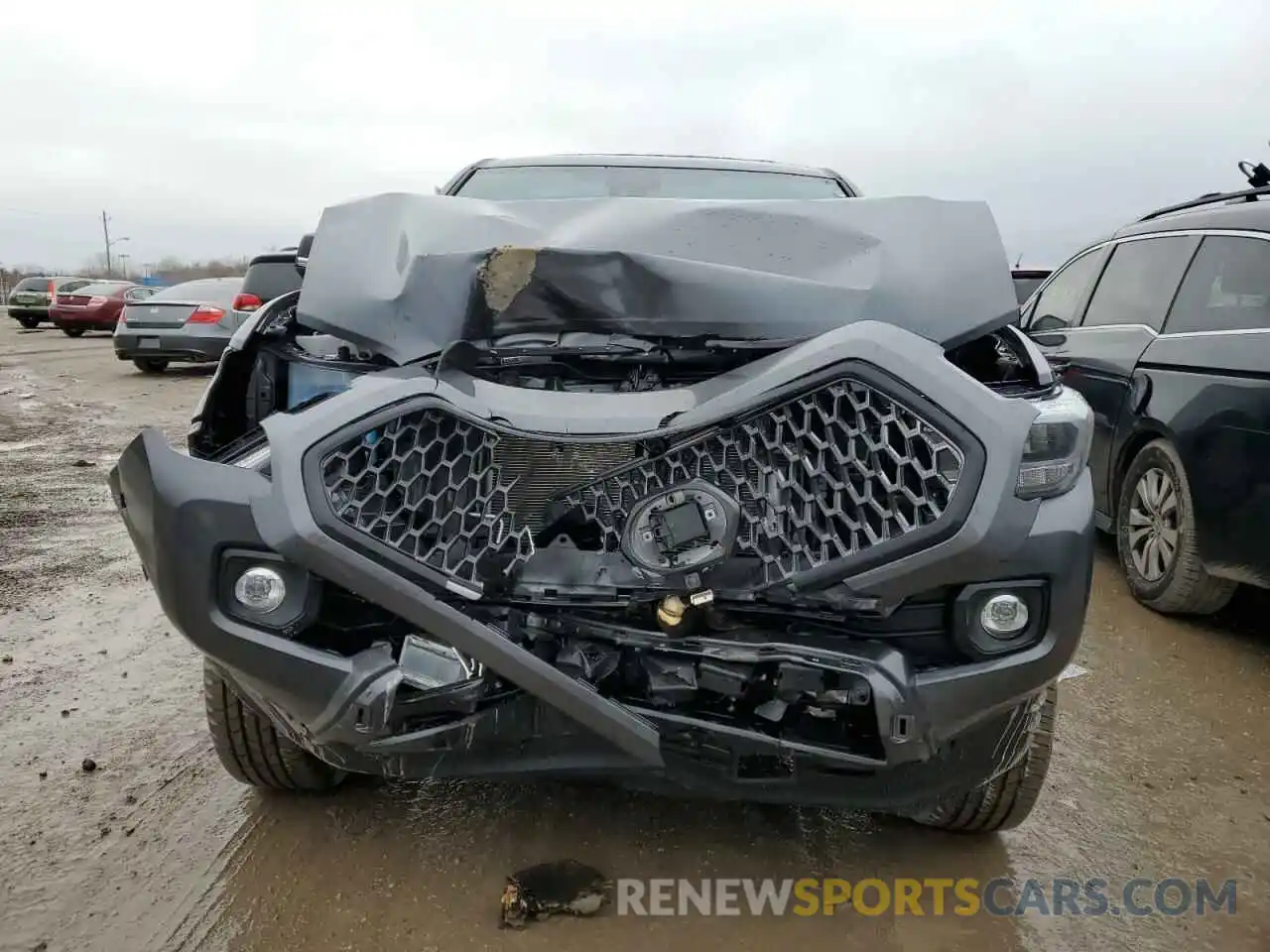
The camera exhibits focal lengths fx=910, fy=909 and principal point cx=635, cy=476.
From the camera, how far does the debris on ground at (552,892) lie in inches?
81.4

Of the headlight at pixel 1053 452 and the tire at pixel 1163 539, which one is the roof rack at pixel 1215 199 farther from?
the headlight at pixel 1053 452

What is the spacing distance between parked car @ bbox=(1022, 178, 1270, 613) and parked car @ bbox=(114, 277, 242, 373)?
1048 cm

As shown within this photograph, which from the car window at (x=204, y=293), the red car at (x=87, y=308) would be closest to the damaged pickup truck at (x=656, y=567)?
Answer: the car window at (x=204, y=293)

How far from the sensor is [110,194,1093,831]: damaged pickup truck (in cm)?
174

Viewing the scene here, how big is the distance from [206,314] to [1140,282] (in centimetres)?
Answer: 1090

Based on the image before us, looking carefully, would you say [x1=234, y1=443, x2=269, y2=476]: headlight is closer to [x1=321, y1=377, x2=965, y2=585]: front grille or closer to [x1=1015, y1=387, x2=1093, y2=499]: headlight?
[x1=321, y1=377, x2=965, y2=585]: front grille

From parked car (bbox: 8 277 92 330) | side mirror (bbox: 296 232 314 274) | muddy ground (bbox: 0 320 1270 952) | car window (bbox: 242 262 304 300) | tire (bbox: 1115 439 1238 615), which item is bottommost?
parked car (bbox: 8 277 92 330)

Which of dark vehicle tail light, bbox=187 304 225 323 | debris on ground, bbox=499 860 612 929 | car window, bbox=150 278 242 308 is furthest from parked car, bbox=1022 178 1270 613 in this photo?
car window, bbox=150 278 242 308

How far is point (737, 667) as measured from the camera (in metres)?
1.85

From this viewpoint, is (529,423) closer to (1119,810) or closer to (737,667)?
(737,667)

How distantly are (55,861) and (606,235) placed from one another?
6.81 ft

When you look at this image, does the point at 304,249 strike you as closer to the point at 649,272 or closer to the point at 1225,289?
the point at 649,272

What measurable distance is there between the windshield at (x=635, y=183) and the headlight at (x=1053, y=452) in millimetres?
2075

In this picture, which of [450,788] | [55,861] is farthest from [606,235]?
[55,861]
